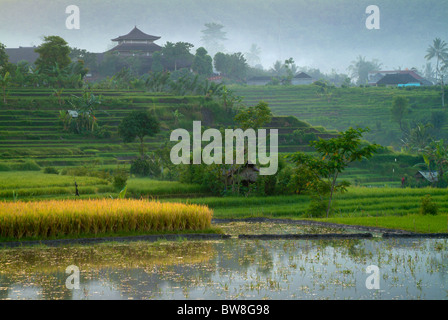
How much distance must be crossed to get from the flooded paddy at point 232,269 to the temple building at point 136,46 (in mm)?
50940

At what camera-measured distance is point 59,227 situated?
34.9 feet

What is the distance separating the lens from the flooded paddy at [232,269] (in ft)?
21.7

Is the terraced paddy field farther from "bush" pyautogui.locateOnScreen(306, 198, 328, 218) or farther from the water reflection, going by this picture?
the water reflection

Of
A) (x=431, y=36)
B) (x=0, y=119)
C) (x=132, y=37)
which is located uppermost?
(x=431, y=36)

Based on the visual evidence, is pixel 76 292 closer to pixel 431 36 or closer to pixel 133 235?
pixel 133 235

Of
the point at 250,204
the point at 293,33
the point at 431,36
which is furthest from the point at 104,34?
the point at 250,204

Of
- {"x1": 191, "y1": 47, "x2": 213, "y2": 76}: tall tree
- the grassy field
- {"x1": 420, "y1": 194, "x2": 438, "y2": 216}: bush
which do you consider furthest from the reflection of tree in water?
{"x1": 191, "y1": 47, "x2": 213, "y2": 76}: tall tree

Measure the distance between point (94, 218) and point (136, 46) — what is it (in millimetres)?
51077

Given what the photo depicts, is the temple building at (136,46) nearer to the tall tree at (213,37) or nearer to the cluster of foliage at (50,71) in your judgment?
the cluster of foliage at (50,71)

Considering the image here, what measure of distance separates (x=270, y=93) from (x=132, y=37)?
16.7 m

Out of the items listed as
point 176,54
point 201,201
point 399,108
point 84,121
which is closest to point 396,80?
point 399,108

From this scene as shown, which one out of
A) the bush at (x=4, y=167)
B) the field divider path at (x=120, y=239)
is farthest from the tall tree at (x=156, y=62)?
the field divider path at (x=120, y=239)

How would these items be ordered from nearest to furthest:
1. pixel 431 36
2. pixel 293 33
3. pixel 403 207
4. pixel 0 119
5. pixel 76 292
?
pixel 76 292, pixel 403 207, pixel 0 119, pixel 431 36, pixel 293 33

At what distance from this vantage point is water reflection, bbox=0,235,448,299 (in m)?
6.60
